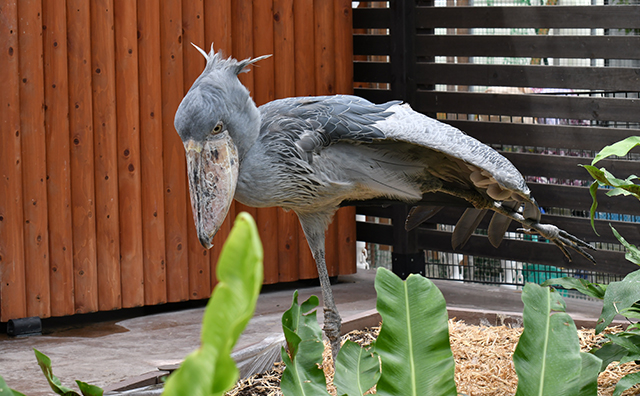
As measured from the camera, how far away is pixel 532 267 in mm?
5016

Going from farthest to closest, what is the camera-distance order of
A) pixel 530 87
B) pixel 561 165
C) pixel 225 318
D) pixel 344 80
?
pixel 344 80 < pixel 530 87 < pixel 561 165 < pixel 225 318

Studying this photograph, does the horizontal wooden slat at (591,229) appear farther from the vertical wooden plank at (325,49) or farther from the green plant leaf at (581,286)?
the green plant leaf at (581,286)

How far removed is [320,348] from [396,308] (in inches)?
15.0

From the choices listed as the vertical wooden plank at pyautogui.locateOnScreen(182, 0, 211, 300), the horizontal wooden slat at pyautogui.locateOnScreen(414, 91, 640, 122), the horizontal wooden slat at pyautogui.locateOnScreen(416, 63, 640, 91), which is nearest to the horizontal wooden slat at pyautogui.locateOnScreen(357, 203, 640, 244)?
the horizontal wooden slat at pyautogui.locateOnScreen(414, 91, 640, 122)

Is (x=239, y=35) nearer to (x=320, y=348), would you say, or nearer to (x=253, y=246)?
(x=320, y=348)

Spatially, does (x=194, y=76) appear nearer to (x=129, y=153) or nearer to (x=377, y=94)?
(x=129, y=153)

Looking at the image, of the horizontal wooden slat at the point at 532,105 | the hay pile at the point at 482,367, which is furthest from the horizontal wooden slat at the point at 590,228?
the hay pile at the point at 482,367

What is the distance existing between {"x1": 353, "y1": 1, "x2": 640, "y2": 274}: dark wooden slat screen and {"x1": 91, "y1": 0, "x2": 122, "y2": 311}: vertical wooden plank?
77.1 inches

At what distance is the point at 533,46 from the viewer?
4.31 meters

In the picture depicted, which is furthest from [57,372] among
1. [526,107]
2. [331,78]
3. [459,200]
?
[526,107]

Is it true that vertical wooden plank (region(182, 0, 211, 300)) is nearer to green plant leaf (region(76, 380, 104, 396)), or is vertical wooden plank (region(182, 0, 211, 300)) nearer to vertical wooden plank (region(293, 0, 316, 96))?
vertical wooden plank (region(293, 0, 316, 96))

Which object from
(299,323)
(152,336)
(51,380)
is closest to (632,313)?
(299,323)

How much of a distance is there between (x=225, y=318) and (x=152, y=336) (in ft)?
11.0

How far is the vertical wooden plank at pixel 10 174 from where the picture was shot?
3.66 meters
